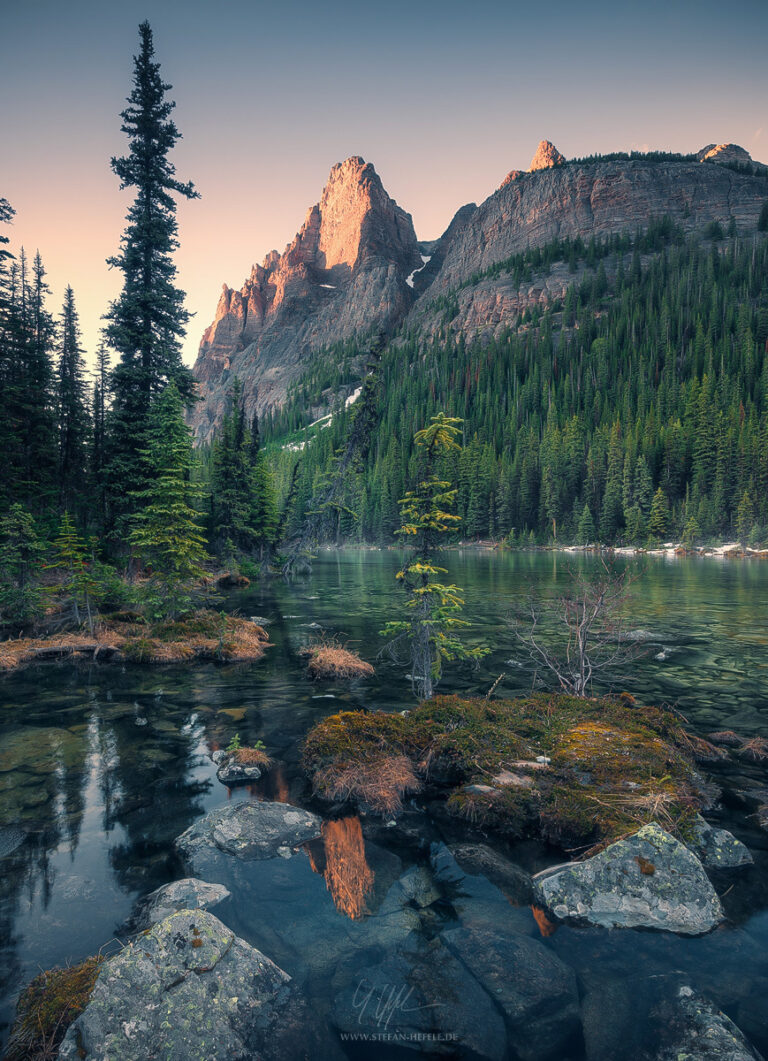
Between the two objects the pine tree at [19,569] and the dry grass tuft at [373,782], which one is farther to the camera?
the pine tree at [19,569]

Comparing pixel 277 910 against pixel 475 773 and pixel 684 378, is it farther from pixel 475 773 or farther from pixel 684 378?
pixel 684 378

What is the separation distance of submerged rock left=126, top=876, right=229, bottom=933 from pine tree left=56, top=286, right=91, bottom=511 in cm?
3257

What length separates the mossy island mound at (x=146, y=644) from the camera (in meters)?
18.1

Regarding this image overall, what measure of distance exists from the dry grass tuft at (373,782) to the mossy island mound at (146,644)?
35.2ft

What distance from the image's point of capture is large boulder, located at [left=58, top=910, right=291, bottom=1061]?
12.2 feet

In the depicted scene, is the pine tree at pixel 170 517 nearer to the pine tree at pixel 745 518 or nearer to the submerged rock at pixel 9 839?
the submerged rock at pixel 9 839

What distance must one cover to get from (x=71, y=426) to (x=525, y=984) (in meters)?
41.3

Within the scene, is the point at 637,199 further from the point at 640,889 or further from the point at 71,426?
the point at 640,889

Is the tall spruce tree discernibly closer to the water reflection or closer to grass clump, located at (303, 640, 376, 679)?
grass clump, located at (303, 640, 376, 679)

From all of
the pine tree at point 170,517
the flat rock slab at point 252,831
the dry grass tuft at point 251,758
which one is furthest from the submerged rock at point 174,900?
the pine tree at point 170,517

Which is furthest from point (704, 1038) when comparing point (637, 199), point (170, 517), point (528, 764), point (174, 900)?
point (637, 199)

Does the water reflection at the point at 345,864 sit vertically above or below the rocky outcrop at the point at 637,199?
below

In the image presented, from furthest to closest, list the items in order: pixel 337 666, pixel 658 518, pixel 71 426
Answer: pixel 658 518, pixel 71 426, pixel 337 666

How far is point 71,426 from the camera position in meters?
35.4
